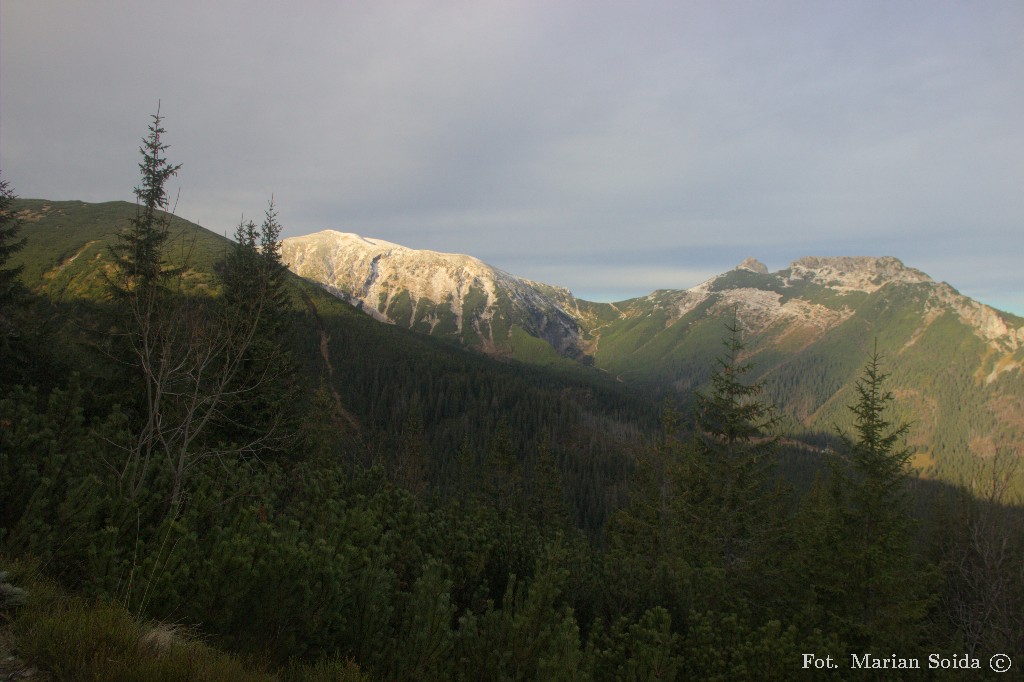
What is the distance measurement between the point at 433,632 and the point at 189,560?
260cm

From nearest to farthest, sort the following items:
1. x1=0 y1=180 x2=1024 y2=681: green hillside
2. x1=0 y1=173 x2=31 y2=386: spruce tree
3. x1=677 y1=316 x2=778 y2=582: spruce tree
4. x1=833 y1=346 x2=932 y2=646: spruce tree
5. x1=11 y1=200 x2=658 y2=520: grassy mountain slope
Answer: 1. x1=0 y1=180 x2=1024 y2=681: green hillside
2. x1=833 y1=346 x2=932 y2=646: spruce tree
3. x1=0 y1=173 x2=31 y2=386: spruce tree
4. x1=677 y1=316 x2=778 y2=582: spruce tree
5. x1=11 y1=200 x2=658 y2=520: grassy mountain slope

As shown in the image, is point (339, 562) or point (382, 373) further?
point (382, 373)

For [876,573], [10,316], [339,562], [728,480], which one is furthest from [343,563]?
[10,316]

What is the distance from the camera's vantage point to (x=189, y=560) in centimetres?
477

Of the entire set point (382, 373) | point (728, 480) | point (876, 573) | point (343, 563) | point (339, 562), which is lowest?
point (876, 573)

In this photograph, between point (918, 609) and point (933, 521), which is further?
point (933, 521)

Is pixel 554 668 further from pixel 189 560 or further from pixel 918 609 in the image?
pixel 918 609

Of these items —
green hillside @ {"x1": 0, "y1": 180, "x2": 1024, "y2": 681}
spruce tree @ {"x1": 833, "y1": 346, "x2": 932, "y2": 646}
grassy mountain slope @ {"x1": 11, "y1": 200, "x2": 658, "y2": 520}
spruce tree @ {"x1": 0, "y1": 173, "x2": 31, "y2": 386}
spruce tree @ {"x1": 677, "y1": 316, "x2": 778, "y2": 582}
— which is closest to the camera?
green hillside @ {"x1": 0, "y1": 180, "x2": 1024, "y2": 681}

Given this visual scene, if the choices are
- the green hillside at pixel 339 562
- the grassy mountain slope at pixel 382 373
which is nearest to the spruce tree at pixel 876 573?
the green hillside at pixel 339 562

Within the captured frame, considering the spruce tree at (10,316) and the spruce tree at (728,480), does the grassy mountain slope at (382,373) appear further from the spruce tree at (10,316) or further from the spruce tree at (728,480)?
Answer: the spruce tree at (10,316)

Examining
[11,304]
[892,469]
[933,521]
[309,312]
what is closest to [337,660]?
[892,469]

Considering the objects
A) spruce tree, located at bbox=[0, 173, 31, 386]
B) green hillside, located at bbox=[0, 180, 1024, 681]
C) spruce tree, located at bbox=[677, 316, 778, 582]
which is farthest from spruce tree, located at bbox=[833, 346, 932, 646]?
spruce tree, located at bbox=[0, 173, 31, 386]

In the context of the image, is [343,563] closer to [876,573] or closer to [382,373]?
[876,573]

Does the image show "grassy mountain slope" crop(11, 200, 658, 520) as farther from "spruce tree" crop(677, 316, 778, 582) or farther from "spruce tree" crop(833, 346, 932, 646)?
"spruce tree" crop(833, 346, 932, 646)
